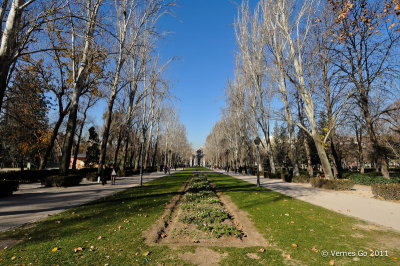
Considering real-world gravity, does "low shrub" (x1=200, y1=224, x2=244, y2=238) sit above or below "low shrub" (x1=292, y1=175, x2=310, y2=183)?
below

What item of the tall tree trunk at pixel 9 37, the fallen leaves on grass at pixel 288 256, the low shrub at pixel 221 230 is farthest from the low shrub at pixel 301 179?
the tall tree trunk at pixel 9 37

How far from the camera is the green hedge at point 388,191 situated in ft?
37.4

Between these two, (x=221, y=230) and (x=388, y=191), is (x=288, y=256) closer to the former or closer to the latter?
(x=221, y=230)

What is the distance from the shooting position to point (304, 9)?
18266 millimetres

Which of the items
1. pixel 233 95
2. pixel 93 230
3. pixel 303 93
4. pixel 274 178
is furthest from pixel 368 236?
pixel 233 95

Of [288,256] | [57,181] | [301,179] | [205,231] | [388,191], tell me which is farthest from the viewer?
[301,179]

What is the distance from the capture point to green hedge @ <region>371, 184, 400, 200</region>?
11.4 meters

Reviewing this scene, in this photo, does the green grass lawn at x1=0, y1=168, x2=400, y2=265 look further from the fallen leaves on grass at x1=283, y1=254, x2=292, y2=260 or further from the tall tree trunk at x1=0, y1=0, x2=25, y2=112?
the tall tree trunk at x1=0, y1=0, x2=25, y2=112

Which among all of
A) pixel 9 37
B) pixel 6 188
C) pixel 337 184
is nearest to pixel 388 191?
pixel 337 184

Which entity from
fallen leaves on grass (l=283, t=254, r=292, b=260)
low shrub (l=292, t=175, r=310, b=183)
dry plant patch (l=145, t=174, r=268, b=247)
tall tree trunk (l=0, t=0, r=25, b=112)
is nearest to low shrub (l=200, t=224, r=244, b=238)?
dry plant patch (l=145, t=174, r=268, b=247)

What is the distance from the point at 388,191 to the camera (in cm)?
1170

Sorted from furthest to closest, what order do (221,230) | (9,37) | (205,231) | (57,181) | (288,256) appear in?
(57,181) → (9,37) → (205,231) → (221,230) → (288,256)

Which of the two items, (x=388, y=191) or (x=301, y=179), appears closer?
(x=388, y=191)

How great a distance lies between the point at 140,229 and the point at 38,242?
7.32 ft
